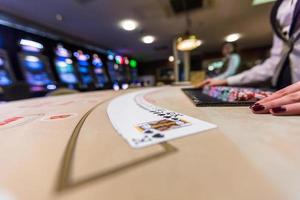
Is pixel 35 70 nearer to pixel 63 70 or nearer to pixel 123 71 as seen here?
pixel 63 70

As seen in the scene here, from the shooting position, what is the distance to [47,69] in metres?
4.54

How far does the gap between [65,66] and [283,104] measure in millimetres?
5593

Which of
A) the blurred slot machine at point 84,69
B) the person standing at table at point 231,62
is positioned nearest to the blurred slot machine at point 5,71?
the blurred slot machine at point 84,69

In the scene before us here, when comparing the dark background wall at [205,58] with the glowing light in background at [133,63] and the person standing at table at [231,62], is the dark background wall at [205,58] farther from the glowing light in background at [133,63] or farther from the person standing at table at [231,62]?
the person standing at table at [231,62]

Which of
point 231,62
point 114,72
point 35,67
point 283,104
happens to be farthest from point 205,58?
point 283,104

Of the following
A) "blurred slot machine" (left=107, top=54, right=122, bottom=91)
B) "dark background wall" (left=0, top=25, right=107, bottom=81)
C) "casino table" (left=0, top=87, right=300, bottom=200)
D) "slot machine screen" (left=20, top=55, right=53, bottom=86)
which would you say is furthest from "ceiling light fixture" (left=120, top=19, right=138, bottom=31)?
"casino table" (left=0, top=87, right=300, bottom=200)

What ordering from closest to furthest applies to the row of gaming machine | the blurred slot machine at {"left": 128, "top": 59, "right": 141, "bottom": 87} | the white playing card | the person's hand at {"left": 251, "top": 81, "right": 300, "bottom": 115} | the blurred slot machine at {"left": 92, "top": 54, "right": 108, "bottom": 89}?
the white playing card < the person's hand at {"left": 251, "top": 81, "right": 300, "bottom": 115} < the row of gaming machine < the blurred slot machine at {"left": 92, "top": 54, "right": 108, "bottom": 89} < the blurred slot machine at {"left": 128, "top": 59, "right": 141, "bottom": 87}

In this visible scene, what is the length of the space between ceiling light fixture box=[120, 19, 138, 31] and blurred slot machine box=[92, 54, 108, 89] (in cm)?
236

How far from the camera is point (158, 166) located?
0.79ft

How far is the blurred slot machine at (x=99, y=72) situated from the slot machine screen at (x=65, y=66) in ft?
3.60

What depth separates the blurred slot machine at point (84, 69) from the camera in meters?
5.59

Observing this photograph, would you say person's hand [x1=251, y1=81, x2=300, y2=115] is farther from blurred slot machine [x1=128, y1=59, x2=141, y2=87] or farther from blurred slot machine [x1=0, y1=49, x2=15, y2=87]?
blurred slot machine [x1=128, y1=59, x2=141, y2=87]

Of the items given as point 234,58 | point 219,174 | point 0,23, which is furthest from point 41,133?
point 0,23

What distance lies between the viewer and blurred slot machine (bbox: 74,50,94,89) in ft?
18.3
